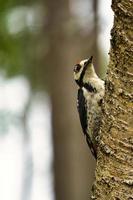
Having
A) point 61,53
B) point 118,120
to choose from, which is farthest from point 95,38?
point 118,120

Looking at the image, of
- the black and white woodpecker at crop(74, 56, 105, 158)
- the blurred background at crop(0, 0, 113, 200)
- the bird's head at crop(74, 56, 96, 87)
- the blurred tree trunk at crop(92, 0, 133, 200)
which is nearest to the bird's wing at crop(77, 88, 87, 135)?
the black and white woodpecker at crop(74, 56, 105, 158)

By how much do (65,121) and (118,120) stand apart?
18.1ft

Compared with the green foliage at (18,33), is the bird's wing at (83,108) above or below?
above

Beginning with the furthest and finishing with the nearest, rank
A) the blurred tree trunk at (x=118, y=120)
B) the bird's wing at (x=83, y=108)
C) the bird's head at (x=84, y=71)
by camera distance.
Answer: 1. the bird's head at (x=84, y=71)
2. the bird's wing at (x=83, y=108)
3. the blurred tree trunk at (x=118, y=120)

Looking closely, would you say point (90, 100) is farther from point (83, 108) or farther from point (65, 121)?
point (65, 121)

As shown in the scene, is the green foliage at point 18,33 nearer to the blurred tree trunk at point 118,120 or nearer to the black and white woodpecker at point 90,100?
the black and white woodpecker at point 90,100

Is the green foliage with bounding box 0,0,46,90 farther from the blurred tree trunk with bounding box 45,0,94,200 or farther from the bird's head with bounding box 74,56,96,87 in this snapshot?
the bird's head with bounding box 74,56,96,87

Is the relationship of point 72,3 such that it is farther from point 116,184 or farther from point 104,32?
point 116,184

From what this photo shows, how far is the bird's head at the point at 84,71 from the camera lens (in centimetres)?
525

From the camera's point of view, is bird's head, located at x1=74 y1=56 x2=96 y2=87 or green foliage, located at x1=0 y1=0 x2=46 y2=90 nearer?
bird's head, located at x1=74 y1=56 x2=96 y2=87

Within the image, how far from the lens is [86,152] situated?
350 inches

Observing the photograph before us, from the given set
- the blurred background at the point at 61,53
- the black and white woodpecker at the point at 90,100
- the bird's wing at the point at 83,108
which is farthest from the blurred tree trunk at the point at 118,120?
the blurred background at the point at 61,53

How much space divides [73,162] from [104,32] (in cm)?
170

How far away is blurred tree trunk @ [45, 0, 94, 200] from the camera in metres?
8.75
